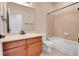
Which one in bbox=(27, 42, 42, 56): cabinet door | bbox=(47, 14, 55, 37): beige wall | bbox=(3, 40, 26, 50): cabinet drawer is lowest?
bbox=(27, 42, 42, 56): cabinet door

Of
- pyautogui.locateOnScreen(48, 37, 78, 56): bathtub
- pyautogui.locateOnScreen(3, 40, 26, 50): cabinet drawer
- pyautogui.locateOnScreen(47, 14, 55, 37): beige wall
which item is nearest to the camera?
pyautogui.locateOnScreen(3, 40, 26, 50): cabinet drawer

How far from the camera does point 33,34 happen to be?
1.86m

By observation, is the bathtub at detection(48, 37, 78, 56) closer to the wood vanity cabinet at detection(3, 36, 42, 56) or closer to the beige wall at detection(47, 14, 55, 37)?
the beige wall at detection(47, 14, 55, 37)

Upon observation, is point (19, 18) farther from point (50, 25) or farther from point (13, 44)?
point (50, 25)

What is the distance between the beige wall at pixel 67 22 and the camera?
176 centimetres

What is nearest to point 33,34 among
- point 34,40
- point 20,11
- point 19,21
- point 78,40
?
point 34,40

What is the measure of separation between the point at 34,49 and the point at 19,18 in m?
0.71

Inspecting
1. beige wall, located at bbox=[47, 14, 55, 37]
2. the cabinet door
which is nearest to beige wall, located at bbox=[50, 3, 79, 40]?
beige wall, located at bbox=[47, 14, 55, 37]

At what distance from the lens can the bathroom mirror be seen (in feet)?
5.67

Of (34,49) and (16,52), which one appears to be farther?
(34,49)

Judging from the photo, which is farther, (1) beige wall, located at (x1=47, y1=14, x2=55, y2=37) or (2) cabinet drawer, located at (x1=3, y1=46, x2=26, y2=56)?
(1) beige wall, located at (x1=47, y1=14, x2=55, y2=37)

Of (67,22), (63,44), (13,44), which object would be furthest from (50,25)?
(13,44)

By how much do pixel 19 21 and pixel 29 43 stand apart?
1.55ft

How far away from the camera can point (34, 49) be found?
1903 mm
